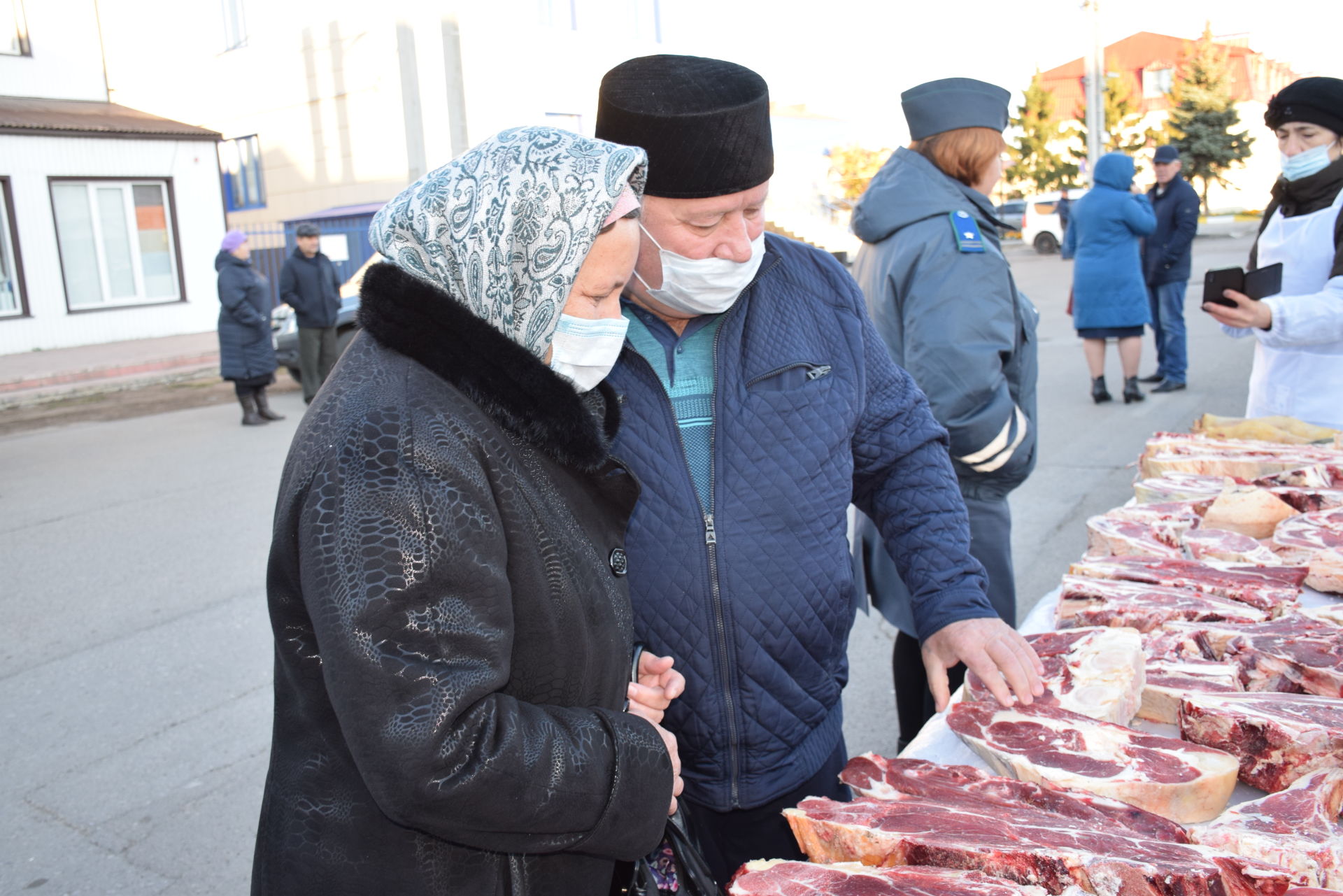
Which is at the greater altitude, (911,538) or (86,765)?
(911,538)

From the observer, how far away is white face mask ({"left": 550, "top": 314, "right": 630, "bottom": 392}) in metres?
1.52

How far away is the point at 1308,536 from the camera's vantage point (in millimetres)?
2686

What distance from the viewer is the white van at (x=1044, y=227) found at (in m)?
29.7

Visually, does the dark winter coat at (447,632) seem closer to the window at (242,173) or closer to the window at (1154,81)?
the window at (242,173)

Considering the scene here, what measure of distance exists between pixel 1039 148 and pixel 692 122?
45817mm

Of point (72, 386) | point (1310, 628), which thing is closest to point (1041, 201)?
point (72, 386)

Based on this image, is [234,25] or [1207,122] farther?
[1207,122]

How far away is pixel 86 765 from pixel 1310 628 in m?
4.03

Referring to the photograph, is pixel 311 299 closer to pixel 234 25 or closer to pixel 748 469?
pixel 748 469

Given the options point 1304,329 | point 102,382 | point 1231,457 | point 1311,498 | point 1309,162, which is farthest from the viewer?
point 102,382

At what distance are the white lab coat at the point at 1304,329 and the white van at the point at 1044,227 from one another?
2660 centimetres

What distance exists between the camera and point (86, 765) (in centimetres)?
389

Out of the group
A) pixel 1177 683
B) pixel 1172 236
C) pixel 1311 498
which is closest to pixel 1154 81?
pixel 1172 236

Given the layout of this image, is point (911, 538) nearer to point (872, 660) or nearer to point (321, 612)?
point (321, 612)
